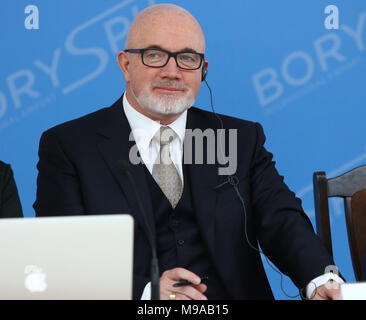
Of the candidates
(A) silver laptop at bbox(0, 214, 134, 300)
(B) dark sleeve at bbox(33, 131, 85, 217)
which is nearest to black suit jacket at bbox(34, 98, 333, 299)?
(B) dark sleeve at bbox(33, 131, 85, 217)

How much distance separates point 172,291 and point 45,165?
2.10ft

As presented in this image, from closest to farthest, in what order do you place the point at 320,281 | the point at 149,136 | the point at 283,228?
the point at 320,281 → the point at 283,228 → the point at 149,136

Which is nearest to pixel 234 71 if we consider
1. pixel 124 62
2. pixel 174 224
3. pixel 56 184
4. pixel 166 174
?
pixel 124 62

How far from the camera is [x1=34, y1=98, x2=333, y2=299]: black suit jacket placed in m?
1.67

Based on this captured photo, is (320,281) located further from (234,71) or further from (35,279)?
(234,71)

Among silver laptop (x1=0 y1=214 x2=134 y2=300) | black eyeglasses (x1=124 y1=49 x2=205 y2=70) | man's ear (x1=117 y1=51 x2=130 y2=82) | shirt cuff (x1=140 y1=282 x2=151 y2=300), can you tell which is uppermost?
man's ear (x1=117 y1=51 x2=130 y2=82)

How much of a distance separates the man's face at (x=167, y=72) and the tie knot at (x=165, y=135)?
0.05m

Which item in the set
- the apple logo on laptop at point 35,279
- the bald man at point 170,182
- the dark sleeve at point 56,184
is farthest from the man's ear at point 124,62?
the apple logo on laptop at point 35,279

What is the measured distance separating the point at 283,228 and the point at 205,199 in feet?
0.81

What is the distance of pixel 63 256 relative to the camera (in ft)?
3.23

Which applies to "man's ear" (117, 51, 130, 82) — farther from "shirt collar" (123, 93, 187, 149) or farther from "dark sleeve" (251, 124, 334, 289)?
"dark sleeve" (251, 124, 334, 289)

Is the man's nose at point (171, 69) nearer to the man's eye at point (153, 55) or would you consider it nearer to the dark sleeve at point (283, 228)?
the man's eye at point (153, 55)

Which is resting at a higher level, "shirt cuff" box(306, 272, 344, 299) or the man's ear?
the man's ear

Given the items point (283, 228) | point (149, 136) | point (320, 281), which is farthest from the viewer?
point (149, 136)
